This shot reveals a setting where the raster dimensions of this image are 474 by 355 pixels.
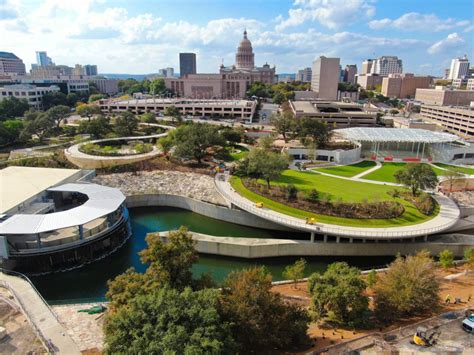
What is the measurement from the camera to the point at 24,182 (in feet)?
153

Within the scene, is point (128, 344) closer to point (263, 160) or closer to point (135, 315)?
point (135, 315)

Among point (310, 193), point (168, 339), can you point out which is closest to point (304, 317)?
point (168, 339)

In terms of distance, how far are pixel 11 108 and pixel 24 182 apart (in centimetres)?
8434

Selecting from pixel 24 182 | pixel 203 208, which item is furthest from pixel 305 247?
pixel 24 182

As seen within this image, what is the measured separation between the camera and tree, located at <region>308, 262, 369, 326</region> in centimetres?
2359

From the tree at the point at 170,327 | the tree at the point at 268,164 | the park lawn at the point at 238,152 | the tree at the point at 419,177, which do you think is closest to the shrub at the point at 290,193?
the tree at the point at 268,164

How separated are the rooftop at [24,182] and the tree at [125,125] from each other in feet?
109

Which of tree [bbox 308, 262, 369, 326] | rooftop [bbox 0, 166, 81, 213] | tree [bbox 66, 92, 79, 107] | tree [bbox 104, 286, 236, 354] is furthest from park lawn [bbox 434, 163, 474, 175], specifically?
tree [bbox 66, 92, 79, 107]

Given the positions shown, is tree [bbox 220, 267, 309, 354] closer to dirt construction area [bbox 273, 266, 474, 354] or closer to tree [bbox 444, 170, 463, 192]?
dirt construction area [bbox 273, 266, 474, 354]

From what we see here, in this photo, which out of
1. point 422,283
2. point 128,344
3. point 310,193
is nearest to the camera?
point 128,344

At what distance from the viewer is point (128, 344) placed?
17.7 metres

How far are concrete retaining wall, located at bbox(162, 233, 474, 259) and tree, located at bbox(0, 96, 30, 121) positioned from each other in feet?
334

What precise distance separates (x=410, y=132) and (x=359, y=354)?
65.6 m

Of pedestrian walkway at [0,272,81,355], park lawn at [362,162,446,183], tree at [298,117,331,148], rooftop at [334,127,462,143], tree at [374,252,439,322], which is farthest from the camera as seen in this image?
tree at [298,117,331,148]
